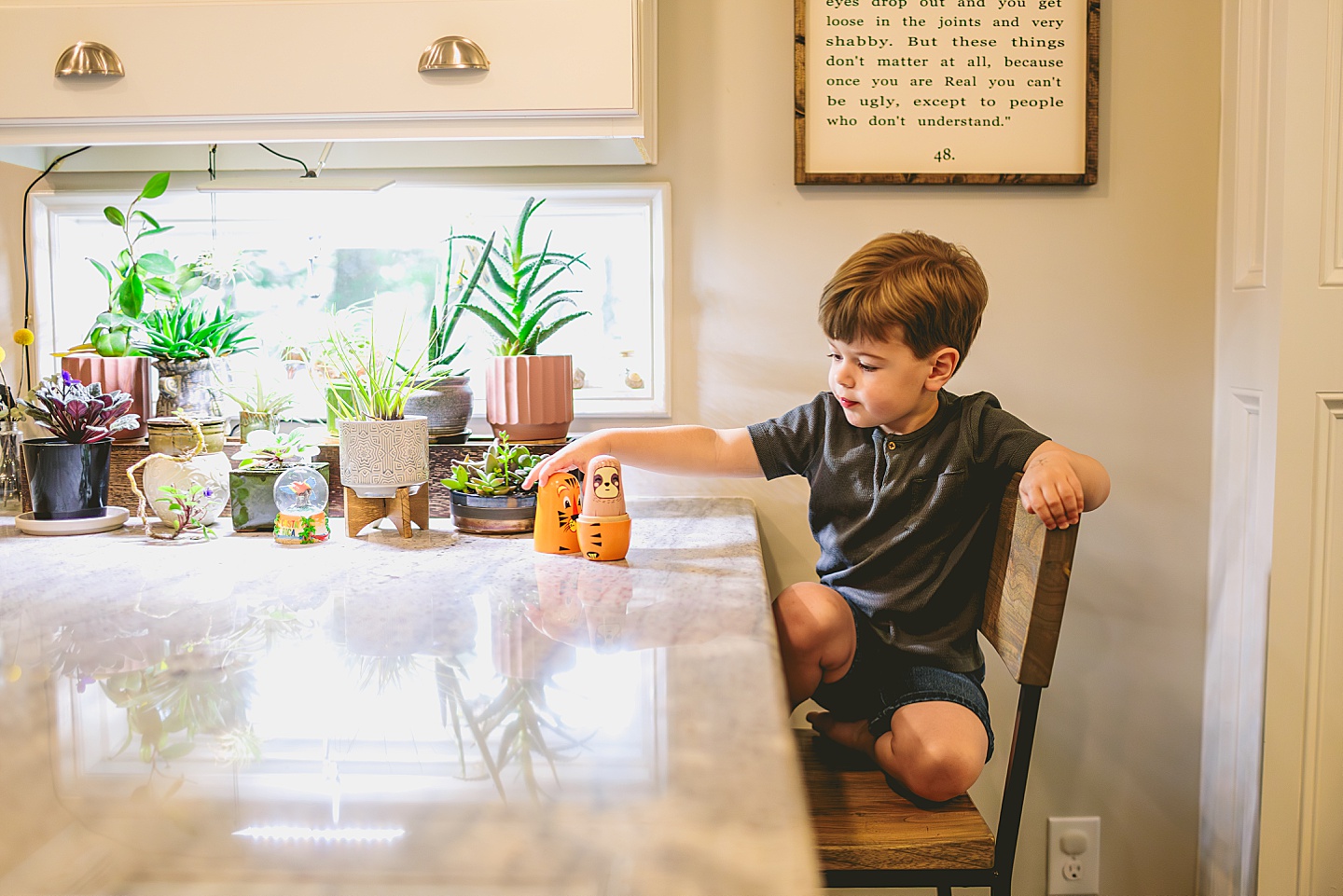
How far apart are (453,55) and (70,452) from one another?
794mm

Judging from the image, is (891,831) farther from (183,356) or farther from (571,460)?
(183,356)

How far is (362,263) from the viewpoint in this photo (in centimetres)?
180

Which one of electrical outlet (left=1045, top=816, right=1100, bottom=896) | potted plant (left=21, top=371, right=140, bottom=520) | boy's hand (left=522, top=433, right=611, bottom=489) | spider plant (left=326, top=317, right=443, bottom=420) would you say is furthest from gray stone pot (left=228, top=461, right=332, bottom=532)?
electrical outlet (left=1045, top=816, right=1100, bottom=896)

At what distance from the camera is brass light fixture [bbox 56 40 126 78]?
1350mm

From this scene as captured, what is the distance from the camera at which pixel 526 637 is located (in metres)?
0.91

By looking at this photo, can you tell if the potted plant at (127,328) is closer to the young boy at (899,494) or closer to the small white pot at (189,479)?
the small white pot at (189,479)

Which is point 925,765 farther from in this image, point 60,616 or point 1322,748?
point 60,616

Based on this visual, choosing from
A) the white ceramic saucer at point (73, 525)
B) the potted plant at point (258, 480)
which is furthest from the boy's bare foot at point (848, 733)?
the white ceramic saucer at point (73, 525)

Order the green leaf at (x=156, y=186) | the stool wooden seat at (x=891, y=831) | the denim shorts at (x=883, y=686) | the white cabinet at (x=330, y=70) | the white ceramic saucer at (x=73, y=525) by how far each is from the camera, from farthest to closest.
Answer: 1. the green leaf at (x=156, y=186)
2. the white ceramic saucer at (x=73, y=525)
3. the white cabinet at (x=330, y=70)
4. the denim shorts at (x=883, y=686)
5. the stool wooden seat at (x=891, y=831)

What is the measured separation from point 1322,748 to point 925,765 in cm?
82

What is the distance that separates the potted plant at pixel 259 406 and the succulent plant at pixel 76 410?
0.54ft

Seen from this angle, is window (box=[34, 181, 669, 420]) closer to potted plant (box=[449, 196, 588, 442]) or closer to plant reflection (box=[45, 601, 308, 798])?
potted plant (box=[449, 196, 588, 442])

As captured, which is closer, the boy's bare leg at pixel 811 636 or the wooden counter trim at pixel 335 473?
the boy's bare leg at pixel 811 636

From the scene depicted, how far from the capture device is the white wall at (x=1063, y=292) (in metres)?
1.63
